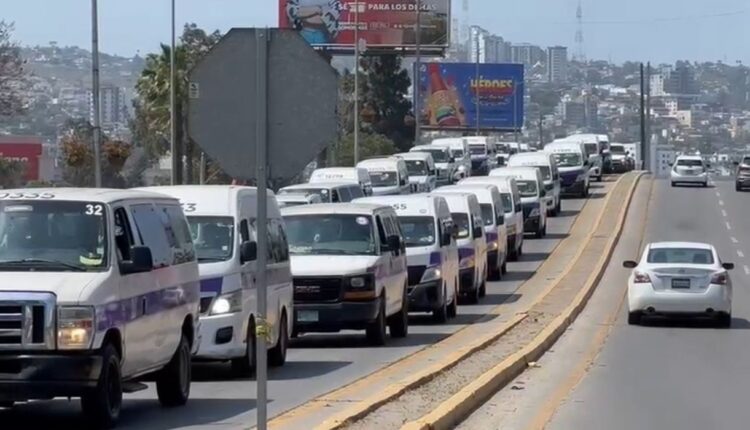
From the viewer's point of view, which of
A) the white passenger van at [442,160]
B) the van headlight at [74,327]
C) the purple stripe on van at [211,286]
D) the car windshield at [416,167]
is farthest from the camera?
the white passenger van at [442,160]

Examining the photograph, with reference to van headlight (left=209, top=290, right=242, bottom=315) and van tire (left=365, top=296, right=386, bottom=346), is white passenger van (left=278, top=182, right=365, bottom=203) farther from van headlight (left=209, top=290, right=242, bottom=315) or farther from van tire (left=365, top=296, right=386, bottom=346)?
van headlight (left=209, top=290, right=242, bottom=315)

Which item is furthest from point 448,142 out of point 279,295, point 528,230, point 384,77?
point 279,295

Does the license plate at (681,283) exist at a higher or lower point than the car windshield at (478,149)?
lower

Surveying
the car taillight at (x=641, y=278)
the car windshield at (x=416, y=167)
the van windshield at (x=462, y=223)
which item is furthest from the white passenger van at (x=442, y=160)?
the car taillight at (x=641, y=278)

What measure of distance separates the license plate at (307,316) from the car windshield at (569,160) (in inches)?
1882

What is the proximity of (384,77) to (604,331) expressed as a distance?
98.1m

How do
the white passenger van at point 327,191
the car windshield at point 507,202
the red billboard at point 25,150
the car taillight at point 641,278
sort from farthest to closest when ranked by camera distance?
the red billboard at point 25,150
the car windshield at point 507,202
the white passenger van at point 327,191
the car taillight at point 641,278

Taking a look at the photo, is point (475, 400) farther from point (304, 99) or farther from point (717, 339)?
point (717, 339)

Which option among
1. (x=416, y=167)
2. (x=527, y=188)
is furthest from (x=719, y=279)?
(x=416, y=167)

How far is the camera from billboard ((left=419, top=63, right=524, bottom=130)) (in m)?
126

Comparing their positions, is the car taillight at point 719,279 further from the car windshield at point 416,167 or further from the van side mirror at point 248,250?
the car windshield at point 416,167

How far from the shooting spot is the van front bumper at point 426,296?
28.8 metres

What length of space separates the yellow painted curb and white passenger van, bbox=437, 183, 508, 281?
6.73 meters

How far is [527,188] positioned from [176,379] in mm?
38145
